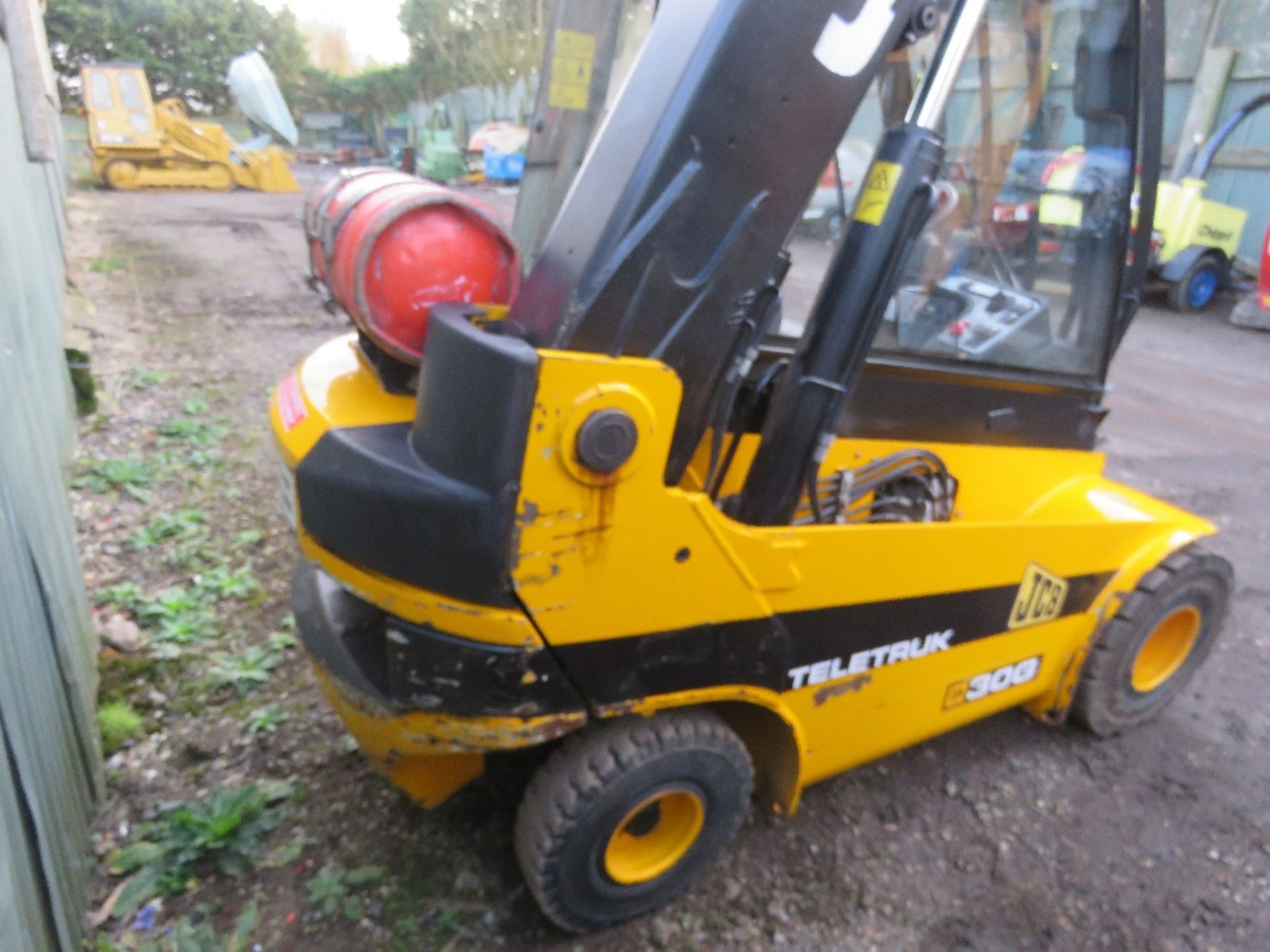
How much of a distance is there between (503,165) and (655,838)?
892 inches

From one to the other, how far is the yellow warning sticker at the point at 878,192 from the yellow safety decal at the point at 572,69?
283cm

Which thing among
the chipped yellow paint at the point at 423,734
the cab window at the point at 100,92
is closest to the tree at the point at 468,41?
the cab window at the point at 100,92

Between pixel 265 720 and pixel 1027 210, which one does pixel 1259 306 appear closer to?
pixel 1027 210

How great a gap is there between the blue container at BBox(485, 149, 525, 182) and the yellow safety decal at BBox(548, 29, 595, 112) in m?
19.2

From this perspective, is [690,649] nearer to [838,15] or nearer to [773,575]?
[773,575]

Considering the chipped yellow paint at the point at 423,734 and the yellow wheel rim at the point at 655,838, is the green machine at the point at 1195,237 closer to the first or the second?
the yellow wheel rim at the point at 655,838

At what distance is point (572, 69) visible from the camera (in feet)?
14.2

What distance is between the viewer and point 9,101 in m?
4.71

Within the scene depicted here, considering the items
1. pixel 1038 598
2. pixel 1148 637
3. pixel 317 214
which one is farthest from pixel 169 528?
pixel 1148 637

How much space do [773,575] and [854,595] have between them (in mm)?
260

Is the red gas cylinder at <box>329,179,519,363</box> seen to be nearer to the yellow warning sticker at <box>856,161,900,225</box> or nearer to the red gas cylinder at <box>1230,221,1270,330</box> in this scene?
the yellow warning sticker at <box>856,161,900,225</box>

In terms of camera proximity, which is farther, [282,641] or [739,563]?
[282,641]

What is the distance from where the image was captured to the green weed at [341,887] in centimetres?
212

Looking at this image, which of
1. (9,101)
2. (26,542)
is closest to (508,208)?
(9,101)
